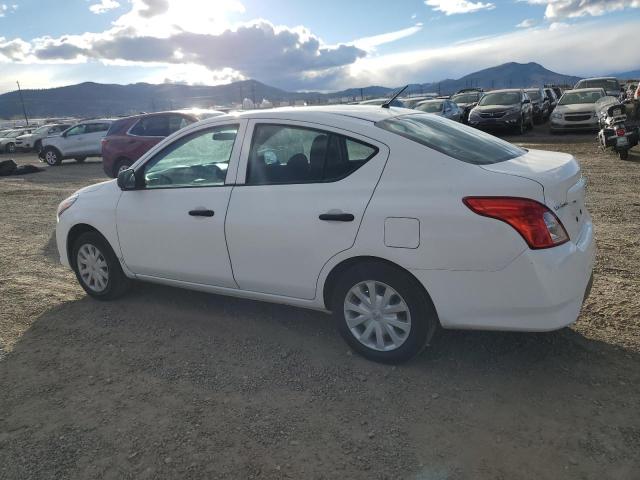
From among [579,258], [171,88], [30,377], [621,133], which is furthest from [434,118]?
[171,88]

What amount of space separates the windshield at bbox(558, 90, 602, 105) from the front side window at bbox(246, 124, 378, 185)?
17679 mm

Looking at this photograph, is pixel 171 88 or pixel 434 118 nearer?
pixel 434 118

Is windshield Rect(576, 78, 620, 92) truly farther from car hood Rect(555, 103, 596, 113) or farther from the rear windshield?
the rear windshield

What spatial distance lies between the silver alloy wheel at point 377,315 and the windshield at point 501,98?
Answer: 18703 mm

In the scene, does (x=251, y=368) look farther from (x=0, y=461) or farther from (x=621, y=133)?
(x=621, y=133)

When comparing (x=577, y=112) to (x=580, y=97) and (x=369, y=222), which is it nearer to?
(x=580, y=97)

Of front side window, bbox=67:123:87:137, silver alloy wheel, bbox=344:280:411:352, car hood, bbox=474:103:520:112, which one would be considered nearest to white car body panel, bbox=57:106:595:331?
silver alloy wheel, bbox=344:280:411:352

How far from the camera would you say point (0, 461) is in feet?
9.32

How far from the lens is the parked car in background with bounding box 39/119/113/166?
21.3 m

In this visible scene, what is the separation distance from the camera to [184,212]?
4.11 metres

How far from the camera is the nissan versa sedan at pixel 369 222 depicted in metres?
2.95

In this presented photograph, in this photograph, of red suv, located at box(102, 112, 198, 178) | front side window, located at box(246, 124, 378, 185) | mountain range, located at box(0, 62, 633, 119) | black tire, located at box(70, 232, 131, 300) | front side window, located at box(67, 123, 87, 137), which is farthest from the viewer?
mountain range, located at box(0, 62, 633, 119)

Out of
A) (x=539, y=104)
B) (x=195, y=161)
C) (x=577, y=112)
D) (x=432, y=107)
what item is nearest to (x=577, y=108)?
(x=577, y=112)

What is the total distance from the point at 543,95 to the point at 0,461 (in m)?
27.1
